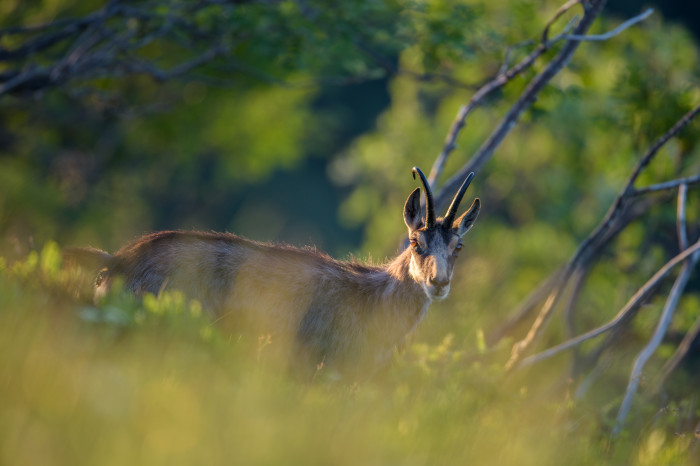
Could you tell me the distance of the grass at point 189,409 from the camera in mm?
3365

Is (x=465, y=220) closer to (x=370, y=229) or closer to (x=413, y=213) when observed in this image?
(x=413, y=213)

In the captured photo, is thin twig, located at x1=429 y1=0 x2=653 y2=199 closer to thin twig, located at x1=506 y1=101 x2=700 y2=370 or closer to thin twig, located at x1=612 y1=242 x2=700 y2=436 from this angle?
thin twig, located at x1=506 y1=101 x2=700 y2=370

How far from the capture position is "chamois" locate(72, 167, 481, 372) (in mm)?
7051

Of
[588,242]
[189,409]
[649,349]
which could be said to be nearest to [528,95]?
[588,242]

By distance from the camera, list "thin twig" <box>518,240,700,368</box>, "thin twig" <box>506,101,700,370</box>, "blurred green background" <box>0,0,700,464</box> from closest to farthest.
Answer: "blurred green background" <box>0,0,700,464</box>
"thin twig" <box>518,240,700,368</box>
"thin twig" <box>506,101,700,370</box>

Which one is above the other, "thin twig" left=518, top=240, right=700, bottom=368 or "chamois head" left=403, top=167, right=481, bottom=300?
"chamois head" left=403, top=167, right=481, bottom=300

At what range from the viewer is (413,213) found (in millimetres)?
7781

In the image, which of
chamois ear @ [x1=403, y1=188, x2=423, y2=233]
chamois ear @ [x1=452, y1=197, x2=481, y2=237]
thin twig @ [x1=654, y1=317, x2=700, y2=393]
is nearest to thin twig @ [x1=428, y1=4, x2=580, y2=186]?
chamois ear @ [x1=452, y1=197, x2=481, y2=237]

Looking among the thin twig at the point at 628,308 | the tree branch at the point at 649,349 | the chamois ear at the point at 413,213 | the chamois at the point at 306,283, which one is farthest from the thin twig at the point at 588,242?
the chamois ear at the point at 413,213

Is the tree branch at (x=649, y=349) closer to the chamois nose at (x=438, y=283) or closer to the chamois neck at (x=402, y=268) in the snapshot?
the chamois nose at (x=438, y=283)

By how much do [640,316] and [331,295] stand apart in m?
6.74

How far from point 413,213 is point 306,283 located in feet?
4.77

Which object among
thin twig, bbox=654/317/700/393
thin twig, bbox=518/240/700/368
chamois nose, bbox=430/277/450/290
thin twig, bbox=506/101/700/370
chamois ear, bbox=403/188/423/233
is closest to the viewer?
chamois nose, bbox=430/277/450/290

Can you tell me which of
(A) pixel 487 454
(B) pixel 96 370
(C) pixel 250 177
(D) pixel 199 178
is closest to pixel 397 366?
(A) pixel 487 454
